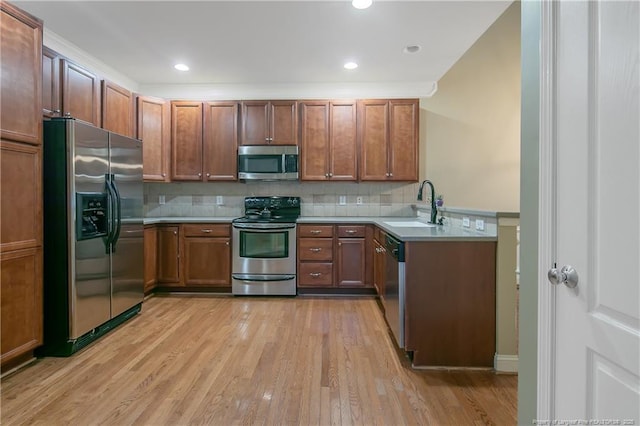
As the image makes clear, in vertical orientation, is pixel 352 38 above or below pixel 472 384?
above

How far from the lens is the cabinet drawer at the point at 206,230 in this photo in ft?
13.2

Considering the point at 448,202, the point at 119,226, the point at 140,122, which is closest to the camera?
the point at 119,226

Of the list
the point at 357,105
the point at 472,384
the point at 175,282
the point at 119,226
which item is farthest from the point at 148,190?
the point at 472,384

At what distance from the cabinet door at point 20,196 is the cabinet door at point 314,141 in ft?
8.48

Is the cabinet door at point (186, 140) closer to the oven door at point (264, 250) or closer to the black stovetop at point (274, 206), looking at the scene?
the black stovetop at point (274, 206)

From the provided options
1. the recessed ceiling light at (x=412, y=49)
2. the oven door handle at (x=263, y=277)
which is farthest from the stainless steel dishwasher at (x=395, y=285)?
the recessed ceiling light at (x=412, y=49)

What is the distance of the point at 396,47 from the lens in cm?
320

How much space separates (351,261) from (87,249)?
2576 mm

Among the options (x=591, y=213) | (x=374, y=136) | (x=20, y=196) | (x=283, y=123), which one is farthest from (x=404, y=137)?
(x=20, y=196)

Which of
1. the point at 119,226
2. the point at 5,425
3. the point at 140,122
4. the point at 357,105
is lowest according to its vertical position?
the point at 5,425

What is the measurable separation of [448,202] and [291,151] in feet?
7.27

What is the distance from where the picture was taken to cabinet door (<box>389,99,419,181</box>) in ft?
13.6

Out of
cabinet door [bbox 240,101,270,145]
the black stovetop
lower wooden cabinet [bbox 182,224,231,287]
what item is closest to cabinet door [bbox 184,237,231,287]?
lower wooden cabinet [bbox 182,224,231,287]

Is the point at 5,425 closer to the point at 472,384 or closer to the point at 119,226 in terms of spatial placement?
the point at 119,226
